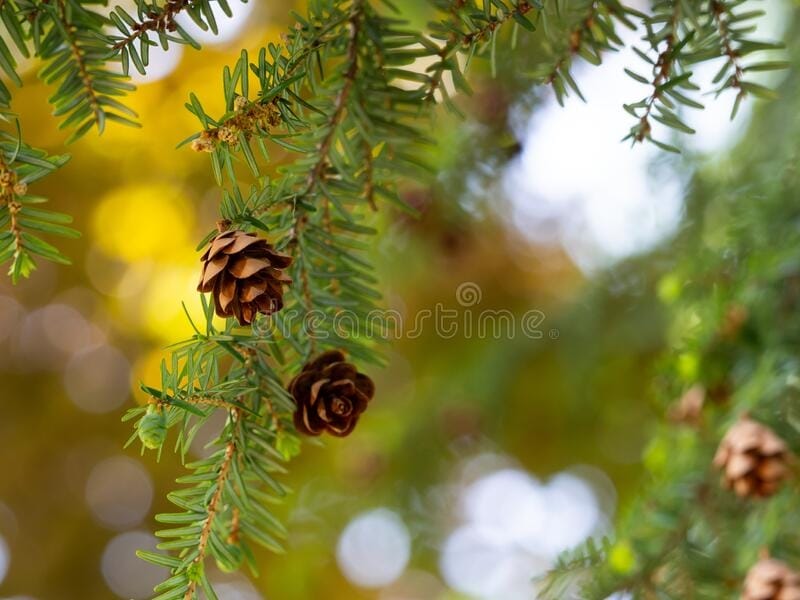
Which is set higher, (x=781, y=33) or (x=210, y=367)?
(x=781, y=33)

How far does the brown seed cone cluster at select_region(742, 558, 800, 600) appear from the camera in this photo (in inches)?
16.7

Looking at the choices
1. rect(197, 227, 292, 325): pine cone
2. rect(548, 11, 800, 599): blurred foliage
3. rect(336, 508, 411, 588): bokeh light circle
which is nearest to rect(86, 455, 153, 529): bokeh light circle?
rect(336, 508, 411, 588): bokeh light circle

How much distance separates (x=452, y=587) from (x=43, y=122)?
43.8 inches

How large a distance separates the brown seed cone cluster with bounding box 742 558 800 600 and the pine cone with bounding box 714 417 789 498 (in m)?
0.05

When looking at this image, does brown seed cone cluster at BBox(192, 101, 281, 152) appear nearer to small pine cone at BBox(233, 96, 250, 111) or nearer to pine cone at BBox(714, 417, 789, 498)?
small pine cone at BBox(233, 96, 250, 111)

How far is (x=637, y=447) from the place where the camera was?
4.04ft

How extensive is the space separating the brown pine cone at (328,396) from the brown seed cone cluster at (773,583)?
0.86 ft

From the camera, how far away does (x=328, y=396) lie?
0.38 metres

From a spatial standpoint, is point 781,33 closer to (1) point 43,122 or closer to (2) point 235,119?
(2) point 235,119

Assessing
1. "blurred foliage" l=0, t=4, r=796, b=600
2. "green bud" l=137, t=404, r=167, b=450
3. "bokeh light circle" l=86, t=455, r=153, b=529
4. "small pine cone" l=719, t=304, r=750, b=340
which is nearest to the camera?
"green bud" l=137, t=404, r=167, b=450

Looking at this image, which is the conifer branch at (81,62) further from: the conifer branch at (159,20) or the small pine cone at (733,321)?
the small pine cone at (733,321)

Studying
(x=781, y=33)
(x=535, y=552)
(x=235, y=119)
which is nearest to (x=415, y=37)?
(x=235, y=119)

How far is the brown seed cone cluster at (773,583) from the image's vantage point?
16.7 inches

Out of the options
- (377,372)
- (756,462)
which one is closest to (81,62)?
(756,462)
